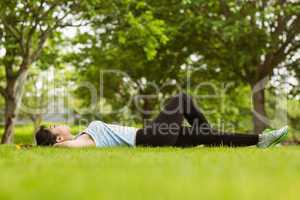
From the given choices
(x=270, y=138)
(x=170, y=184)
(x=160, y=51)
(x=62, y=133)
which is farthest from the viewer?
(x=160, y=51)

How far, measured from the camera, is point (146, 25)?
16719 mm

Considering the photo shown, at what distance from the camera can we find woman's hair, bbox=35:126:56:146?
8.85 metres

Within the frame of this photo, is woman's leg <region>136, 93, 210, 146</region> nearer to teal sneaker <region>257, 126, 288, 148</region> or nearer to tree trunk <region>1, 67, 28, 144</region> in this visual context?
teal sneaker <region>257, 126, 288, 148</region>

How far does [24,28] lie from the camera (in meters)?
18.4

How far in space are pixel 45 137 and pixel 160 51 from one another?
Answer: 1395cm

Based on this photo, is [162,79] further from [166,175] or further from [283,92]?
[166,175]

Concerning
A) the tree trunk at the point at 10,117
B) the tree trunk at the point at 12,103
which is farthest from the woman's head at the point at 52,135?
the tree trunk at the point at 10,117

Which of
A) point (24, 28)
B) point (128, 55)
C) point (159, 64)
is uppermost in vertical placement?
point (24, 28)

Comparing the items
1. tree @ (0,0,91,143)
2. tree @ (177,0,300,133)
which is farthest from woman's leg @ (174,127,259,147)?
tree @ (177,0,300,133)

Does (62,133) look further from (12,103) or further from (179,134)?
(12,103)

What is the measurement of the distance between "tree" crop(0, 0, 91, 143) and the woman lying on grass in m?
7.92

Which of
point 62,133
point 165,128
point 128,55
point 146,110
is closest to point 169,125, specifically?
point 165,128

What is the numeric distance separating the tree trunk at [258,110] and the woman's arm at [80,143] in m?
13.6

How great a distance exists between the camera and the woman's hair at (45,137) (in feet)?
29.0
